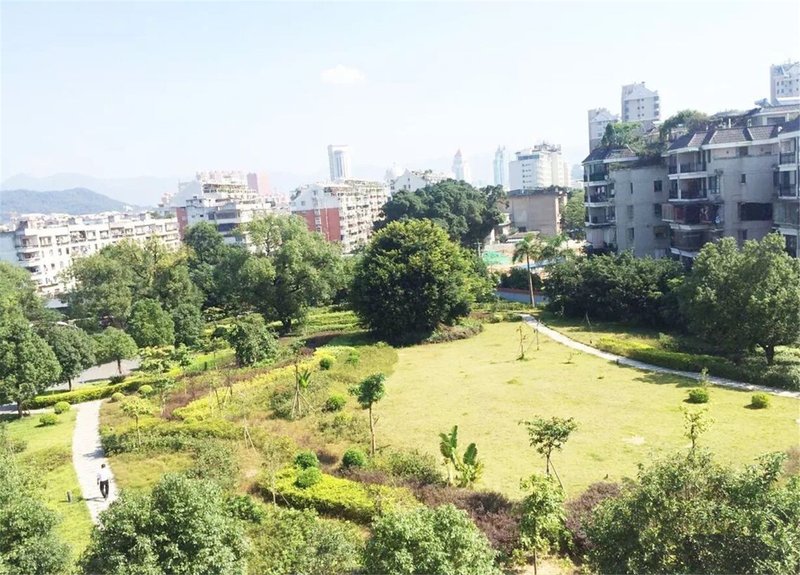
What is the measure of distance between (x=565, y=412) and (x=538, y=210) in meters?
80.6

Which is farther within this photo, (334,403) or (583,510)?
(334,403)

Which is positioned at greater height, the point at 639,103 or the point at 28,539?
the point at 639,103

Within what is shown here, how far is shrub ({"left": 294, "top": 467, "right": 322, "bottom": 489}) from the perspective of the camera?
17578 millimetres

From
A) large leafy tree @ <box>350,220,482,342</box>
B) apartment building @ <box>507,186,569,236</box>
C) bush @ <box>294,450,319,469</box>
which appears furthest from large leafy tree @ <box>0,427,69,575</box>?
apartment building @ <box>507,186,569,236</box>

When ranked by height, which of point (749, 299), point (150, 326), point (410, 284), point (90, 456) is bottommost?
point (90, 456)

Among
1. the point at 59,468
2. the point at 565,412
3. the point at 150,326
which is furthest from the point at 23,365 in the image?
the point at 565,412

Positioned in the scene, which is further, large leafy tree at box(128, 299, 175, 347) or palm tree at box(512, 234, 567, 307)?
palm tree at box(512, 234, 567, 307)

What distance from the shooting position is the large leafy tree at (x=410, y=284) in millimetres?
37750

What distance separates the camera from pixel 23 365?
27578mm

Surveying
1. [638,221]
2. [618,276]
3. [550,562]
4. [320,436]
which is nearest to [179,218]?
[638,221]

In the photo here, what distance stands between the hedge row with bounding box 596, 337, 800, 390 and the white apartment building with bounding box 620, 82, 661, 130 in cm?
14406

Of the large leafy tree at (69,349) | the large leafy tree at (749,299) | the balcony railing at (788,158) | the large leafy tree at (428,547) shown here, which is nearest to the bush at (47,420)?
the large leafy tree at (69,349)

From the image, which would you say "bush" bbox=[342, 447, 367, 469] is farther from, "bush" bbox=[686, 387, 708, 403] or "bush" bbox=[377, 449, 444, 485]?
"bush" bbox=[686, 387, 708, 403]

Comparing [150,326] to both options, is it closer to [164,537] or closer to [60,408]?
[60,408]
